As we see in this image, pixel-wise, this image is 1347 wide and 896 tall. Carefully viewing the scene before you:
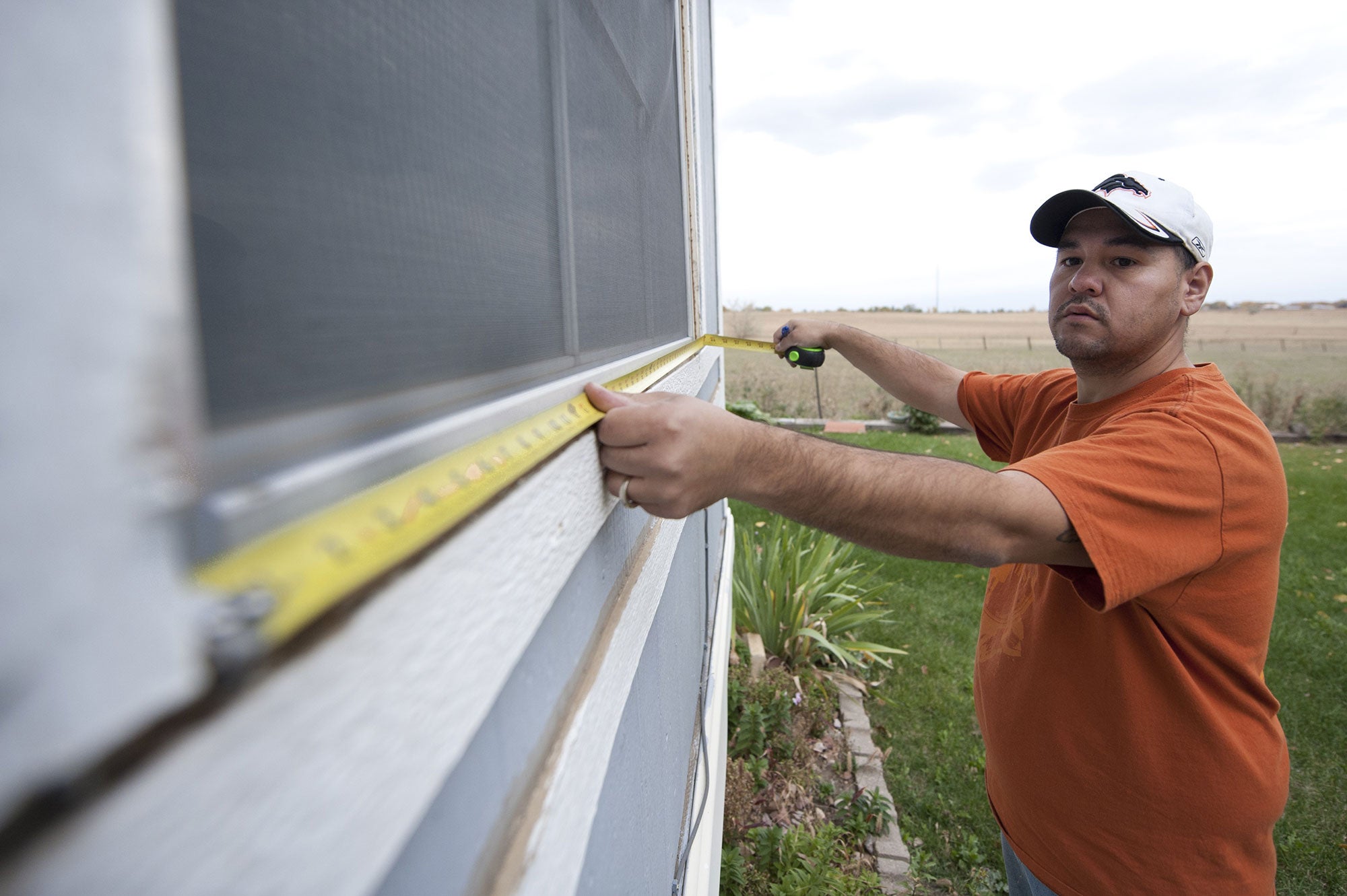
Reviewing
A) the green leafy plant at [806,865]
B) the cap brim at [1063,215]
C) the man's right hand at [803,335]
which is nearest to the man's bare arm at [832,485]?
the cap brim at [1063,215]

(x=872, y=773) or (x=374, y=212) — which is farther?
(x=872, y=773)

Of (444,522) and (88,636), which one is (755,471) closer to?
(444,522)

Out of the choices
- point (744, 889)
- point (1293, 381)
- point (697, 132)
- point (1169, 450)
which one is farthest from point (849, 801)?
point (1293, 381)

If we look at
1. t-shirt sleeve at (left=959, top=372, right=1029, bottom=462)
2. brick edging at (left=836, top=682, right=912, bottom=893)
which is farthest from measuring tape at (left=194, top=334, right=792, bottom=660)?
brick edging at (left=836, top=682, right=912, bottom=893)

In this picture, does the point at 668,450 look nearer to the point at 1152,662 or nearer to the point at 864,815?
the point at 1152,662

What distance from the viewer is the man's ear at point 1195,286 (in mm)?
2125

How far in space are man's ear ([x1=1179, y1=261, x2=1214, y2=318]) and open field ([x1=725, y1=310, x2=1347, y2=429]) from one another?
168 inches

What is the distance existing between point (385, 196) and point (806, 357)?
221 cm

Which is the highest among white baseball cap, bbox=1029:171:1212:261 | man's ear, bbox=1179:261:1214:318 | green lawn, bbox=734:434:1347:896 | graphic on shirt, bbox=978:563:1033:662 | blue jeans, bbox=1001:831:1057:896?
white baseball cap, bbox=1029:171:1212:261

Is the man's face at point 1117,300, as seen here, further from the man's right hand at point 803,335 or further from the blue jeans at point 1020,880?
the blue jeans at point 1020,880

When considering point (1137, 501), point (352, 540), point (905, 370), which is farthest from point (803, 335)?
point (352, 540)

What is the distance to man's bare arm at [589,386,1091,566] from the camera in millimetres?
964

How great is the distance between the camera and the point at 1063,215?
2463 mm

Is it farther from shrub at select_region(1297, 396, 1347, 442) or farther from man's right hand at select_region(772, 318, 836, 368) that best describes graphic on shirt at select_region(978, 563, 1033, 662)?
shrub at select_region(1297, 396, 1347, 442)
